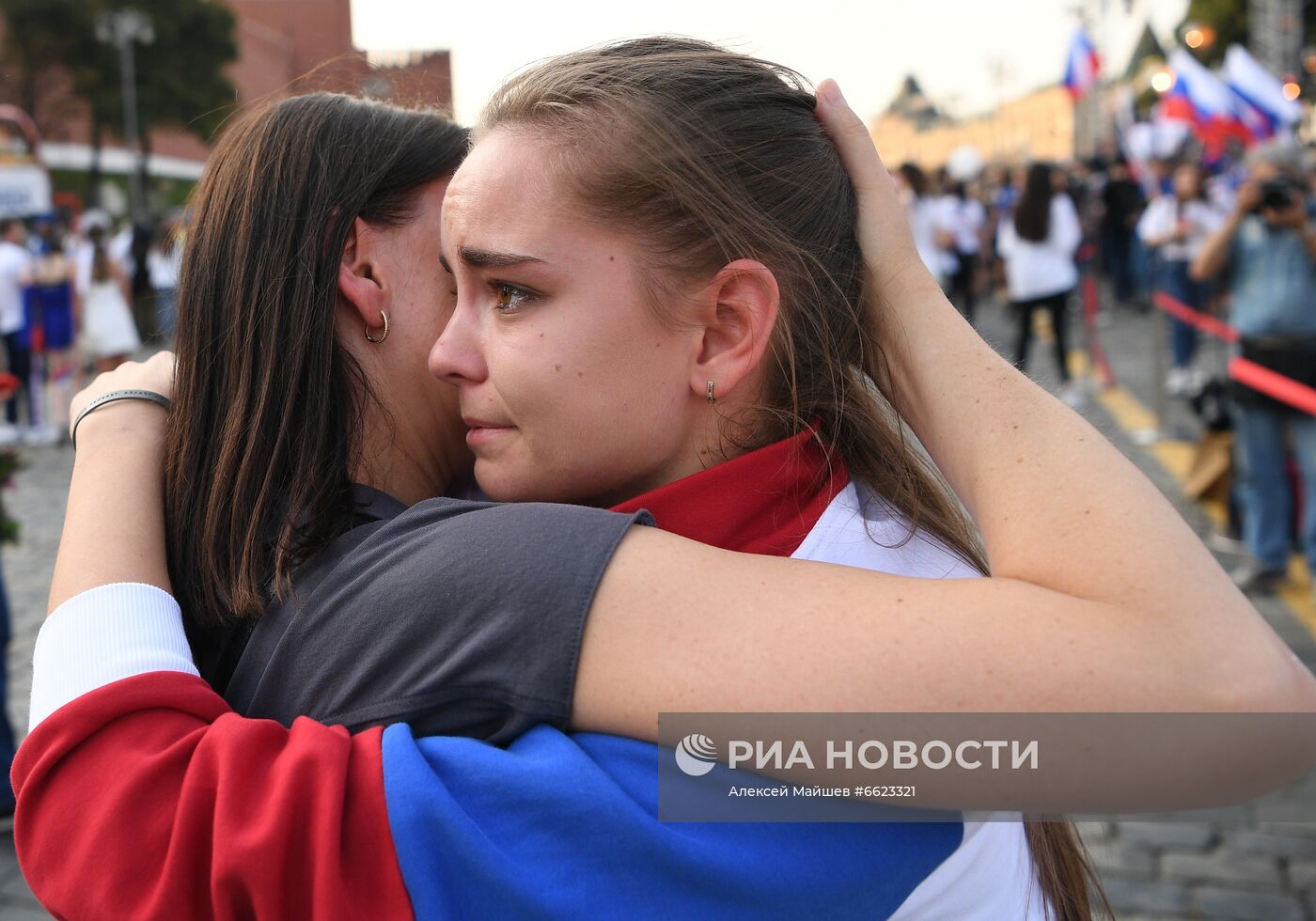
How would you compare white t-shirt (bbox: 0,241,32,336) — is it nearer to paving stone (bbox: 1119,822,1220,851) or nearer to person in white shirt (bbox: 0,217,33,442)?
person in white shirt (bbox: 0,217,33,442)

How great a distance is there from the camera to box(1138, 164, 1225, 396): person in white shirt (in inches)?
511

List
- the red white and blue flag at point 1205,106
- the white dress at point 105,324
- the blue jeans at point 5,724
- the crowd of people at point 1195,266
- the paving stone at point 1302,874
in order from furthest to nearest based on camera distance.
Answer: the red white and blue flag at point 1205,106
the white dress at point 105,324
the crowd of people at point 1195,266
the blue jeans at point 5,724
the paving stone at point 1302,874

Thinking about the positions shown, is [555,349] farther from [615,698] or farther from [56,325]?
[56,325]

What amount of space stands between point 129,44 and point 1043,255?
38.6 meters

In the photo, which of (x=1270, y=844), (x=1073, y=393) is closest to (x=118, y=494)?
(x=1270, y=844)

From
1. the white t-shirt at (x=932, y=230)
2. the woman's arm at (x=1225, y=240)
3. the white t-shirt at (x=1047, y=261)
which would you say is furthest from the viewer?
the white t-shirt at (x=932, y=230)

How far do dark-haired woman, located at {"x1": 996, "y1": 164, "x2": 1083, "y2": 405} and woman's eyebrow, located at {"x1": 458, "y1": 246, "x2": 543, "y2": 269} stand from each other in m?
10.2

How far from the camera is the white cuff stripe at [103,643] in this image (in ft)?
4.13

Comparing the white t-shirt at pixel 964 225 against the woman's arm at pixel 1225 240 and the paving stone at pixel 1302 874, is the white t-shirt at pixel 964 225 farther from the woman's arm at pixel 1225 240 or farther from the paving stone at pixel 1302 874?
the paving stone at pixel 1302 874

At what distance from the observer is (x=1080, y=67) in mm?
17312

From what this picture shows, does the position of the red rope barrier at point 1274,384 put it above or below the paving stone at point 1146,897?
above

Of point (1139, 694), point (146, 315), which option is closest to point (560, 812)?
point (1139, 694)

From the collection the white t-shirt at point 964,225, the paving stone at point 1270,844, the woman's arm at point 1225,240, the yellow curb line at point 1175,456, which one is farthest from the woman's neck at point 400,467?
the white t-shirt at point 964,225

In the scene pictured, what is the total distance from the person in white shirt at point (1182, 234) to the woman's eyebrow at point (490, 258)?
11.9 meters
